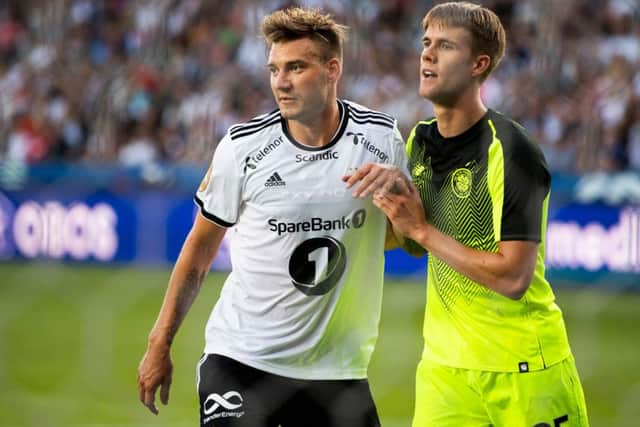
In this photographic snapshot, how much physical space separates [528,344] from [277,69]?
116 centimetres

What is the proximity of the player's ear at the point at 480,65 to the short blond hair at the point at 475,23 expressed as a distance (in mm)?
15

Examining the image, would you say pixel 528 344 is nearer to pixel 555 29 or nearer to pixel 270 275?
pixel 270 275

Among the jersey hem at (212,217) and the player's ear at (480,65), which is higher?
the player's ear at (480,65)

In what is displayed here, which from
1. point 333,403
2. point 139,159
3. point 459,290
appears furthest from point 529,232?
point 139,159

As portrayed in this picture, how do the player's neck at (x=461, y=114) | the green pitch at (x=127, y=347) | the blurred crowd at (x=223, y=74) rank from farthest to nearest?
the blurred crowd at (x=223, y=74)
the green pitch at (x=127, y=347)
the player's neck at (x=461, y=114)

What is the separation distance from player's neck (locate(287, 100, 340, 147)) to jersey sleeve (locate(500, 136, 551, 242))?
24.7 inches

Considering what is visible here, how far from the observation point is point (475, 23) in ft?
11.5

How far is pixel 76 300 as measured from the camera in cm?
959

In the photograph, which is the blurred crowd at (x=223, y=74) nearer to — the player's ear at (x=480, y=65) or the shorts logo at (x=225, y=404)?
the player's ear at (x=480, y=65)

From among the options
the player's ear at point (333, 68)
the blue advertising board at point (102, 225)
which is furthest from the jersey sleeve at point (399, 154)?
the blue advertising board at point (102, 225)

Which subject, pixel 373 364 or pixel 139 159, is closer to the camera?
pixel 373 364

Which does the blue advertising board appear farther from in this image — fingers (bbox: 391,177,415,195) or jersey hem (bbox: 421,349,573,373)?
fingers (bbox: 391,177,415,195)

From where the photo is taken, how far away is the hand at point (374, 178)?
3295mm

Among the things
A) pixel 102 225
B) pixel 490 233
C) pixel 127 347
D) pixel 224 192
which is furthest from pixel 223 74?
pixel 490 233
